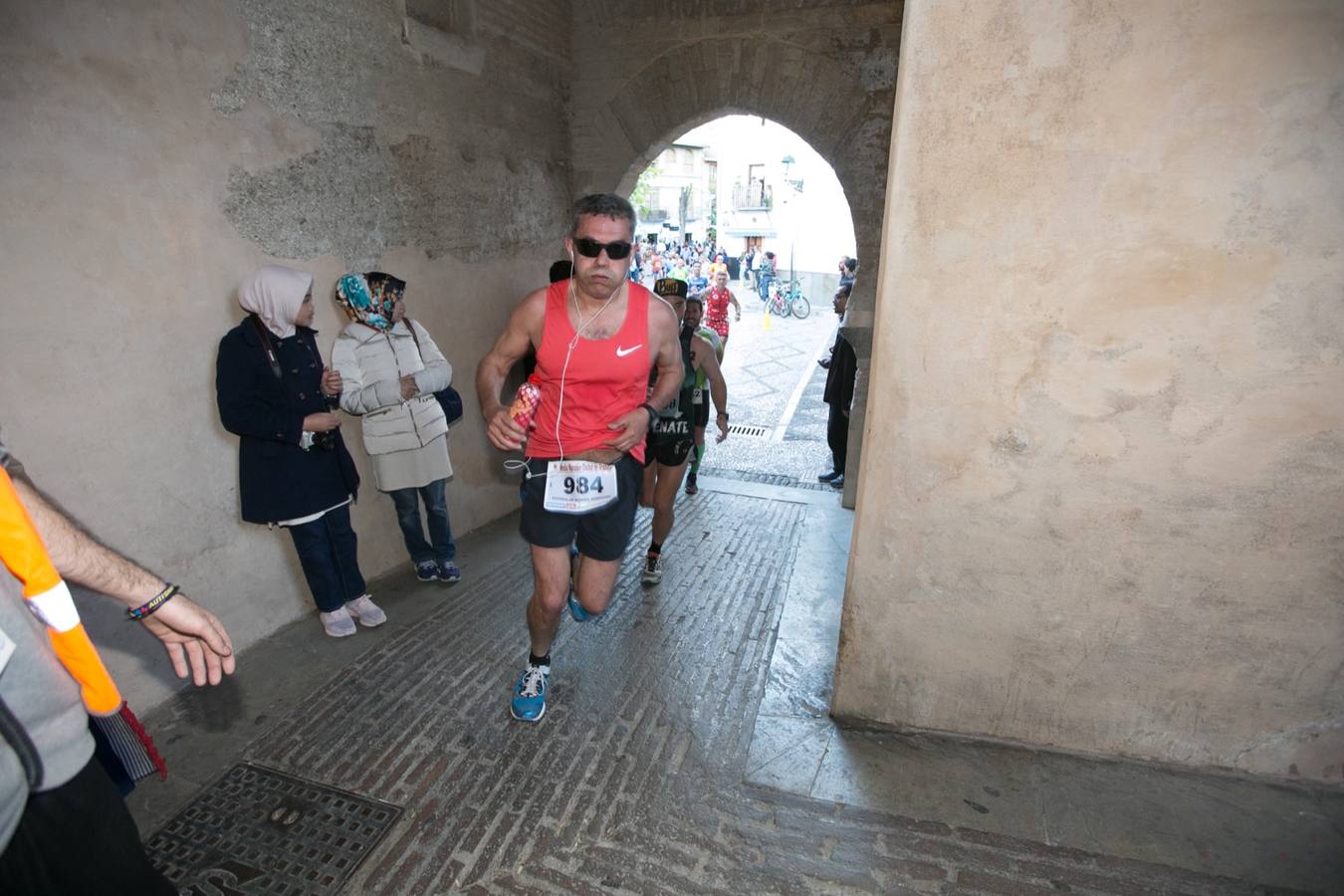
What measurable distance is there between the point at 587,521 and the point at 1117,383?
2041mm

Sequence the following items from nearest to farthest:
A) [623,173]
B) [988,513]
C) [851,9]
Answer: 1. [988,513]
2. [851,9]
3. [623,173]

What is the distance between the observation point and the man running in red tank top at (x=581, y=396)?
8.82ft

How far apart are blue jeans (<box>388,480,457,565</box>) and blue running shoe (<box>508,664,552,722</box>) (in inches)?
58.5

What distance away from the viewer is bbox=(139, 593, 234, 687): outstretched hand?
1.62 m

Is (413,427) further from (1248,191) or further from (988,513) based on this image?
(1248,191)

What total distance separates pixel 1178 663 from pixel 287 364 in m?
3.92

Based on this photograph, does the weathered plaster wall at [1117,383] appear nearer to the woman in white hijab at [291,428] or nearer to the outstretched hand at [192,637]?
the outstretched hand at [192,637]

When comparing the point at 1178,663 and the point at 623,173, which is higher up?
the point at 623,173

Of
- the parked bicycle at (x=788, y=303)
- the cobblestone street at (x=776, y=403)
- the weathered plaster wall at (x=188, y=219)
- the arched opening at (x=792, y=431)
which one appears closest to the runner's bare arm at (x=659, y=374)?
the arched opening at (x=792, y=431)

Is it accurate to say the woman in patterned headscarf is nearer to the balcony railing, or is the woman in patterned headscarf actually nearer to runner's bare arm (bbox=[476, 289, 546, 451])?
runner's bare arm (bbox=[476, 289, 546, 451])

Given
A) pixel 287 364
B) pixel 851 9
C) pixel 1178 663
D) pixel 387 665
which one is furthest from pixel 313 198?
pixel 1178 663

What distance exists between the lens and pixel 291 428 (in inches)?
125

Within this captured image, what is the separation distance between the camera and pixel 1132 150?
2.02 meters

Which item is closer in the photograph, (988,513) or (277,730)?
(988,513)
